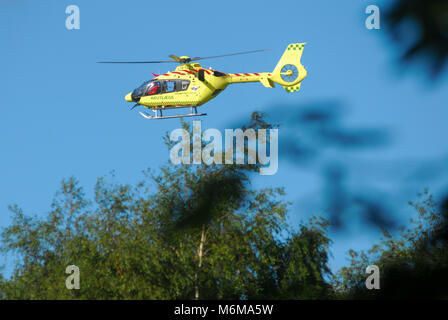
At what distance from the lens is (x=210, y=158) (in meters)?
28.6

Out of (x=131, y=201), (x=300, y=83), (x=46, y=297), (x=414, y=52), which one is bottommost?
(x=46, y=297)

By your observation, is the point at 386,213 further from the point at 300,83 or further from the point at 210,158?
the point at 300,83

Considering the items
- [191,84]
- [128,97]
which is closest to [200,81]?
[191,84]

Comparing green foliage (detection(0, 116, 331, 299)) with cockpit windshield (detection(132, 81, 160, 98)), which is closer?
green foliage (detection(0, 116, 331, 299))

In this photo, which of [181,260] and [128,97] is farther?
[128,97]

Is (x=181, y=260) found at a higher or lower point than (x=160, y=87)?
lower

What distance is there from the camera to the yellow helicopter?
33438mm

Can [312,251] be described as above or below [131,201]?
below

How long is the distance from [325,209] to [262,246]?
24563 mm

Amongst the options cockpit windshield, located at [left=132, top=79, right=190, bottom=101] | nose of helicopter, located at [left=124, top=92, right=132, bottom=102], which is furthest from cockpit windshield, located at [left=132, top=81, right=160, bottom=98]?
nose of helicopter, located at [left=124, top=92, right=132, bottom=102]

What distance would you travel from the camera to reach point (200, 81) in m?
33.6

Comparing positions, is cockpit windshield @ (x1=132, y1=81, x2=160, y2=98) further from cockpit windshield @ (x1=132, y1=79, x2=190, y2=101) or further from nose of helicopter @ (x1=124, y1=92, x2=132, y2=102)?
nose of helicopter @ (x1=124, y1=92, x2=132, y2=102)

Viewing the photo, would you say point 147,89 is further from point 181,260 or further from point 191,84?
point 181,260
